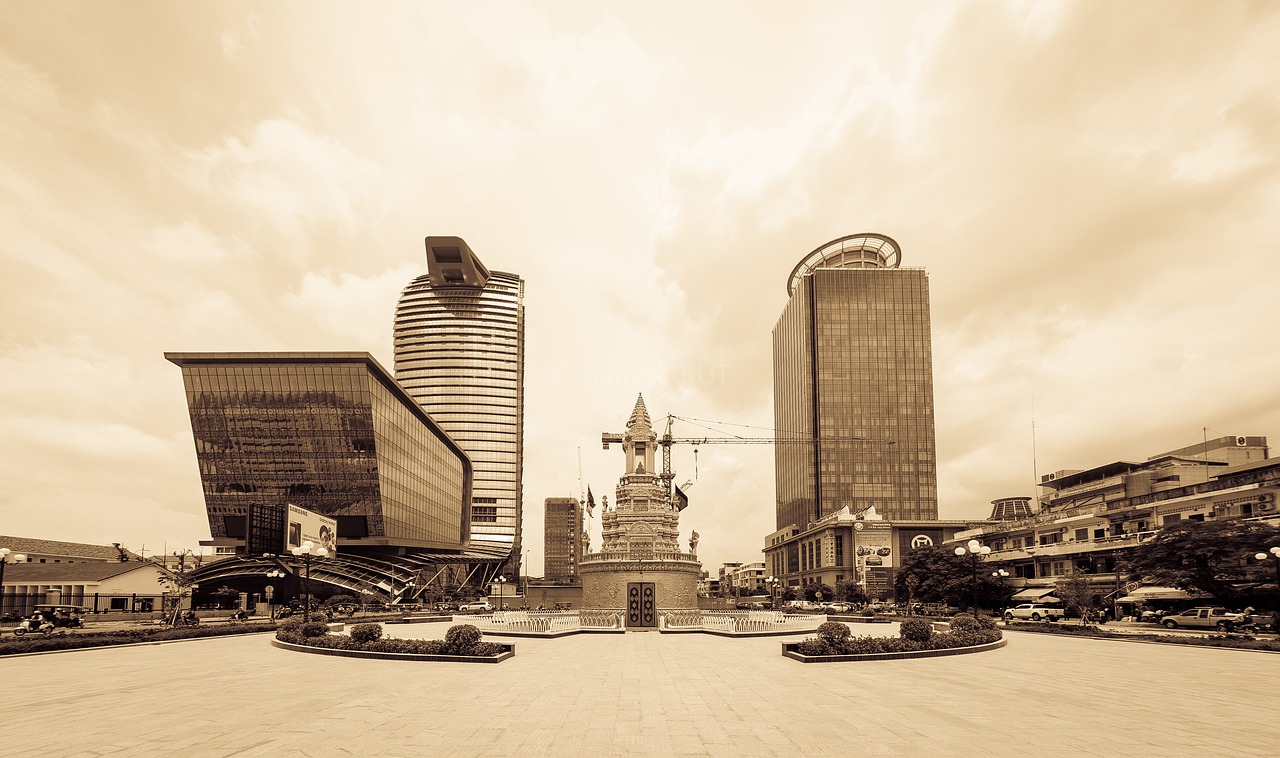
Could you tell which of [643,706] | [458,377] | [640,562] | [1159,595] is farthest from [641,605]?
[458,377]

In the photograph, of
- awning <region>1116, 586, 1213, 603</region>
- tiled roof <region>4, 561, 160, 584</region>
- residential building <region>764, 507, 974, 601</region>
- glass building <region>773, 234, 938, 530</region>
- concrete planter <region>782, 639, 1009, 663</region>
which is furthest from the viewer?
glass building <region>773, 234, 938, 530</region>

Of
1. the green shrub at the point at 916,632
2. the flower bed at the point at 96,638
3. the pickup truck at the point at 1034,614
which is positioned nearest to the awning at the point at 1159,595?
the pickup truck at the point at 1034,614

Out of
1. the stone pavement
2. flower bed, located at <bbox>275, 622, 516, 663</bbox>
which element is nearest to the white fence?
flower bed, located at <bbox>275, 622, 516, 663</bbox>

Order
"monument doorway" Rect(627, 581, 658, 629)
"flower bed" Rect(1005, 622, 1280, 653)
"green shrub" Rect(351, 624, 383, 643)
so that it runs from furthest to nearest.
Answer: "monument doorway" Rect(627, 581, 658, 629), "flower bed" Rect(1005, 622, 1280, 653), "green shrub" Rect(351, 624, 383, 643)

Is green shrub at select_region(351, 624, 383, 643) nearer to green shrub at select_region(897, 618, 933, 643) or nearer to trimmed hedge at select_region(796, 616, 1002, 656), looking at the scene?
trimmed hedge at select_region(796, 616, 1002, 656)

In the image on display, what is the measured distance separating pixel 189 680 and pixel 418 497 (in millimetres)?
96338

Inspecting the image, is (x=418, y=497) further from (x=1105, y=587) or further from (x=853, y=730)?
(x=853, y=730)

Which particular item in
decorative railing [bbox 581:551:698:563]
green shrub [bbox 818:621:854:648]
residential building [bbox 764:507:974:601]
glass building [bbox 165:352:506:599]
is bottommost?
residential building [bbox 764:507:974:601]

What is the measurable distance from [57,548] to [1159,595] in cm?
13610

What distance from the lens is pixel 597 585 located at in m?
60.7

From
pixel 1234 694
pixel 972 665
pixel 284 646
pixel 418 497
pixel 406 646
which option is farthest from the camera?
pixel 418 497

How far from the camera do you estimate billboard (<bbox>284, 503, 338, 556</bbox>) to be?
74331 mm

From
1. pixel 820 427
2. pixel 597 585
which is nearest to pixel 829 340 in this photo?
pixel 820 427

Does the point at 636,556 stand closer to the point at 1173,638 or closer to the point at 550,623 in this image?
the point at 550,623
